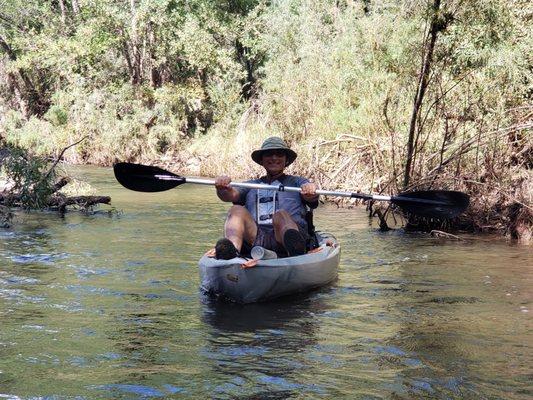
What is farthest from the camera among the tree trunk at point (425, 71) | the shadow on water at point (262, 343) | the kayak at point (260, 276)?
the tree trunk at point (425, 71)

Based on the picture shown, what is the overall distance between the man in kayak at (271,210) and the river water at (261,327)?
0.54 m

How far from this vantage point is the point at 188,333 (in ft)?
17.9

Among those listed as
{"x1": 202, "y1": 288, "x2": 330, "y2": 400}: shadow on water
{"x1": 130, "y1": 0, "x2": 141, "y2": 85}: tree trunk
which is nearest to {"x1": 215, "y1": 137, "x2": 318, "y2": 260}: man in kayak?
{"x1": 202, "y1": 288, "x2": 330, "y2": 400}: shadow on water

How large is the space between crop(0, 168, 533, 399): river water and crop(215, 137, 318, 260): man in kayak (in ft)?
1.77

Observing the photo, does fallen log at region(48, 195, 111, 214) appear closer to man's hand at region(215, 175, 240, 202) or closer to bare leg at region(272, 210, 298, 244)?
man's hand at region(215, 175, 240, 202)

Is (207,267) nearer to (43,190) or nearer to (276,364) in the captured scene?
(276,364)

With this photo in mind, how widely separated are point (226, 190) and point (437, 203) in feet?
7.23

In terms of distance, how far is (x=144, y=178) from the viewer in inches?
314

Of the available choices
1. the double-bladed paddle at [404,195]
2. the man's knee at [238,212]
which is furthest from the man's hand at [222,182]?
the double-bladed paddle at [404,195]

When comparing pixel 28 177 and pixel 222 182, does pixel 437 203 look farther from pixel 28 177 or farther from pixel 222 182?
pixel 28 177

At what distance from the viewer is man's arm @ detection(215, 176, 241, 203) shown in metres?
6.84

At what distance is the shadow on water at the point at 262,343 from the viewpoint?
169 inches

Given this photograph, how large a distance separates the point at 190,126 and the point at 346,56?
9.62 metres

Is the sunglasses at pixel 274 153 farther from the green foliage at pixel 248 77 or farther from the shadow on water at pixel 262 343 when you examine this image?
the green foliage at pixel 248 77
